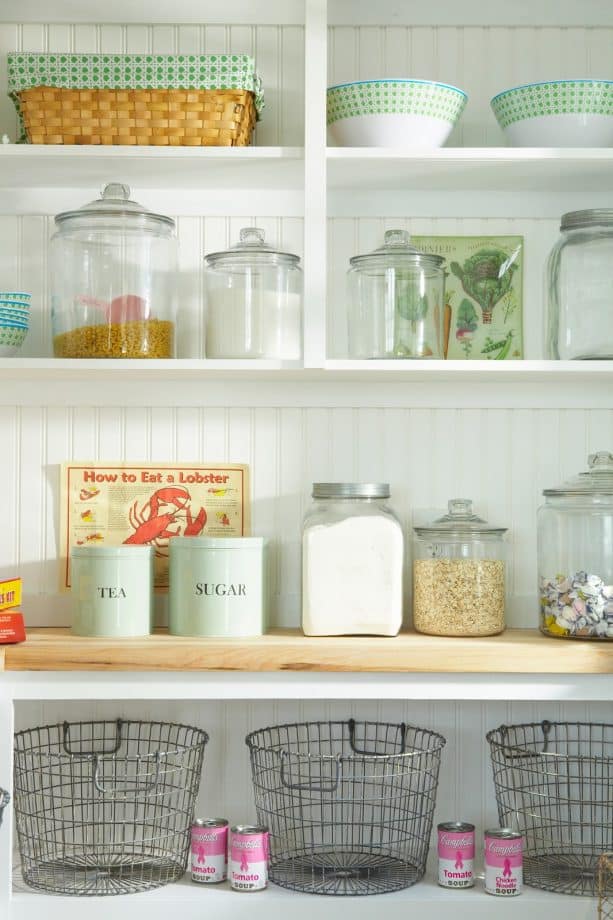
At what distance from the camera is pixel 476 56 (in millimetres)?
2355

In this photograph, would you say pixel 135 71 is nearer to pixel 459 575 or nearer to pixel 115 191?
pixel 115 191

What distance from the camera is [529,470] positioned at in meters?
2.35

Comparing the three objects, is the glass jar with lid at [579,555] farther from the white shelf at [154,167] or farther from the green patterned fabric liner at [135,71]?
the green patterned fabric liner at [135,71]

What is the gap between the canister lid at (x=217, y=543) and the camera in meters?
2.08

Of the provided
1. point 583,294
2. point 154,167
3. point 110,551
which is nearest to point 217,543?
point 110,551

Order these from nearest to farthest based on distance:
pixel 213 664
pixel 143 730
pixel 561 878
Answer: pixel 213 664
pixel 561 878
pixel 143 730

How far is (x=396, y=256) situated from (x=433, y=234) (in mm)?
235

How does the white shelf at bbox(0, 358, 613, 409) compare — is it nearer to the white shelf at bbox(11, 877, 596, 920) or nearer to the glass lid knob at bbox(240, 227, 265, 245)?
the glass lid knob at bbox(240, 227, 265, 245)

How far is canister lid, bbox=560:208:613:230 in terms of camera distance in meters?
2.12

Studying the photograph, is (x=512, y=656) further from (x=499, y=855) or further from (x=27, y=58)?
(x=27, y=58)

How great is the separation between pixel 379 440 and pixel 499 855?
2.78 ft

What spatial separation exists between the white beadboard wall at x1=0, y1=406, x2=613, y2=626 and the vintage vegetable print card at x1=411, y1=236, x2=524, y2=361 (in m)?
0.13

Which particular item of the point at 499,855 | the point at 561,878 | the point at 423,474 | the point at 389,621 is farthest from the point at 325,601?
the point at 561,878

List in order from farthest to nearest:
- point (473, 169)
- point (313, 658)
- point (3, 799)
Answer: point (473, 169), point (313, 658), point (3, 799)
